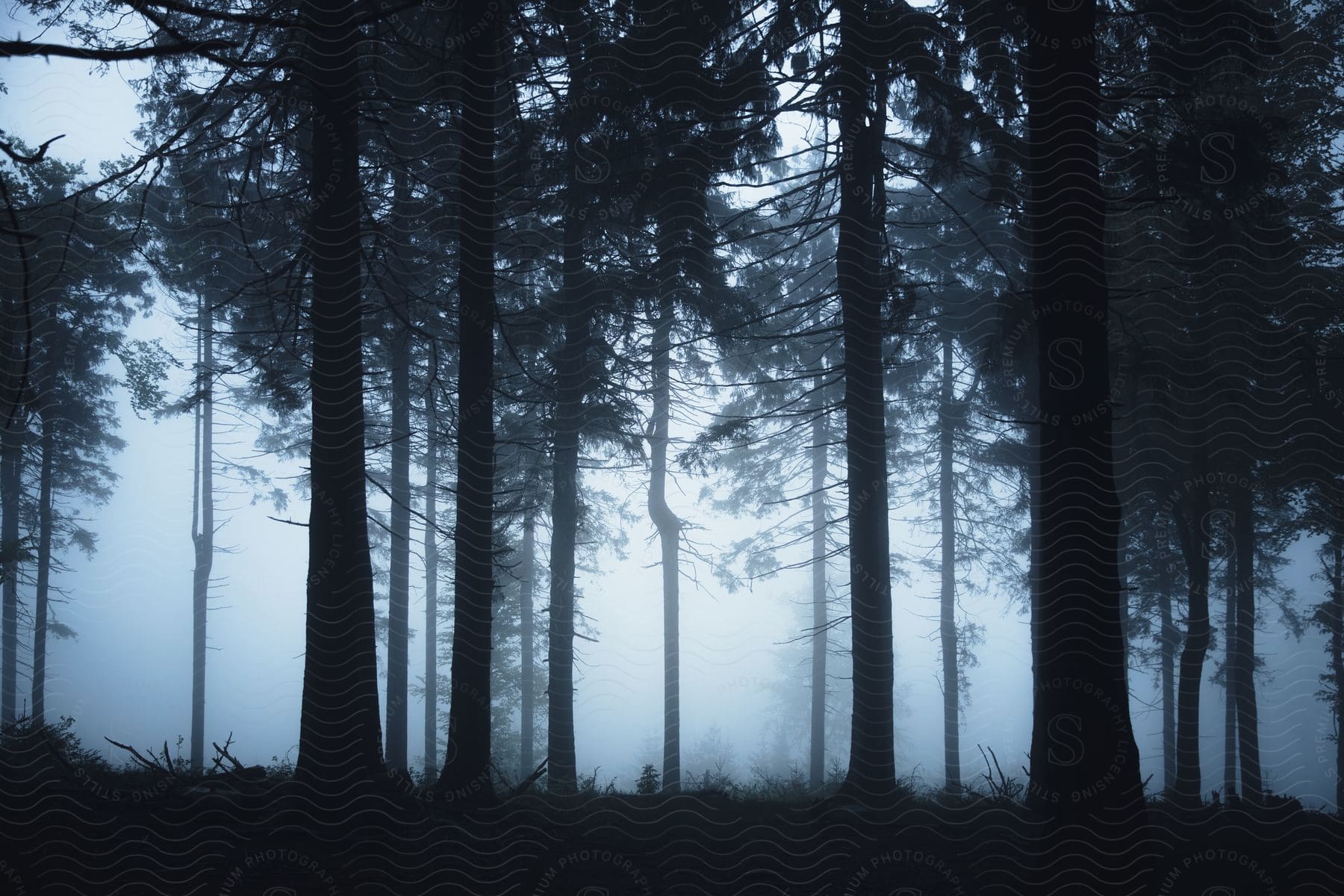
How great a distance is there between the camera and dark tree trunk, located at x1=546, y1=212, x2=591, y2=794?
11.6 m

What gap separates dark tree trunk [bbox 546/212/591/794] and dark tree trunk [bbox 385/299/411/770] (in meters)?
3.59

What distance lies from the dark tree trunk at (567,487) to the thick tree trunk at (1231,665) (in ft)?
41.5

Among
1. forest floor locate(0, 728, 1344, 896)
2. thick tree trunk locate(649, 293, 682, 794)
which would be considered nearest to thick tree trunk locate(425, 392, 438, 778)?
thick tree trunk locate(649, 293, 682, 794)

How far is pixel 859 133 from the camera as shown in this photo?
8.44m

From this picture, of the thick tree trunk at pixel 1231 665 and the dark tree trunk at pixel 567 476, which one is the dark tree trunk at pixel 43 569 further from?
the thick tree trunk at pixel 1231 665

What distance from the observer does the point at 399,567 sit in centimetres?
1535

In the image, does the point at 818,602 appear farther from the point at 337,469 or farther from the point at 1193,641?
the point at 337,469

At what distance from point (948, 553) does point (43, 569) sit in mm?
22891

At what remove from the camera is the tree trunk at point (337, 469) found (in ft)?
22.5

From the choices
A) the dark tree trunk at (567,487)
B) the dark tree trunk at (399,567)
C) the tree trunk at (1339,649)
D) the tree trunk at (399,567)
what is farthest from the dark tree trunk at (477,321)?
the tree trunk at (1339,649)

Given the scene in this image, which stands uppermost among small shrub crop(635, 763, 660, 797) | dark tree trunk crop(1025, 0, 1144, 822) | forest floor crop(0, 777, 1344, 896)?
dark tree trunk crop(1025, 0, 1144, 822)

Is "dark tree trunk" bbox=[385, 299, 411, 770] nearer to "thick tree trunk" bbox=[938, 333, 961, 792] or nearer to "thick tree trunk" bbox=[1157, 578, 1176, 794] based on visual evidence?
"thick tree trunk" bbox=[938, 333, 961, 792]

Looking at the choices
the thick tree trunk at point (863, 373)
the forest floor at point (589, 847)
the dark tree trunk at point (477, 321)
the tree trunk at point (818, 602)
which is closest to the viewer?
the forest floor at point (589, 847)

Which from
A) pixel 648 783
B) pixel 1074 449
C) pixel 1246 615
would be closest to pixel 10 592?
pixel 648 783
